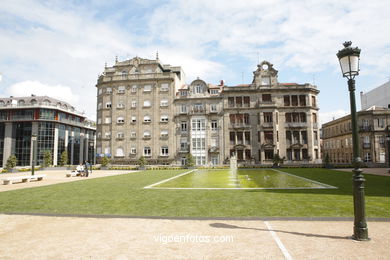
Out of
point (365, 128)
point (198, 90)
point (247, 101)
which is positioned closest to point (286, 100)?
point (247, 101)

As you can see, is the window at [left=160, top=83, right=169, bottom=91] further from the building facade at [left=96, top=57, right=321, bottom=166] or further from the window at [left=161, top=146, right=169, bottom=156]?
the window at [left=161, top=146, right=169, bottom=156]

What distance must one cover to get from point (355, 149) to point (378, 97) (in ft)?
241

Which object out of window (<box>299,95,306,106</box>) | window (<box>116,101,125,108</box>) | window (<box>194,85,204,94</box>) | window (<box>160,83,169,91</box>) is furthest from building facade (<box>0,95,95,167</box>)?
window (<box>299,95,306,106</box>)

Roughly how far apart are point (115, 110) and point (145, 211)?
44.5m

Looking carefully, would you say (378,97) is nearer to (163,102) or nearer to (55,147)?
(163,102)

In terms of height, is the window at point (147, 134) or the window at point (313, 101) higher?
the window at point (313, 101)

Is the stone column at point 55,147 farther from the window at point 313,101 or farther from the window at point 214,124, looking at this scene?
the window at point 313,101

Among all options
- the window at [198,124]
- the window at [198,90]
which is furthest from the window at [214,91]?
the window at [198,124]

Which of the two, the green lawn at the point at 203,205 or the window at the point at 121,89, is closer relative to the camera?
the green lawn at the point at 203,205

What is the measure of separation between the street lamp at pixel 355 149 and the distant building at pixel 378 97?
67.2 m

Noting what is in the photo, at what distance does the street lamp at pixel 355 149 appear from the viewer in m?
5.85

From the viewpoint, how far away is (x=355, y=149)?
632cm

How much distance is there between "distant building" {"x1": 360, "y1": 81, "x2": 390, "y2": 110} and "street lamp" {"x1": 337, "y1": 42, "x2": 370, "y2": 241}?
6721 cm

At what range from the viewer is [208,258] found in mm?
4918
